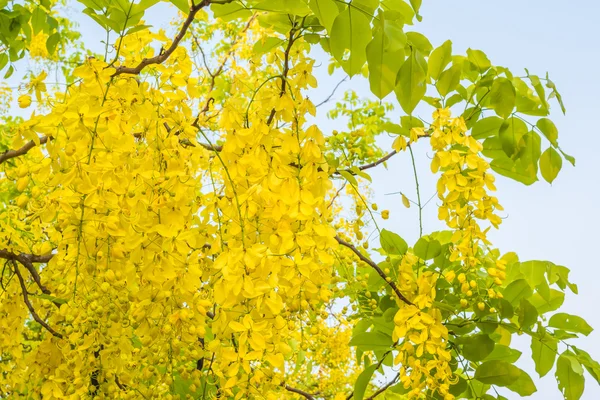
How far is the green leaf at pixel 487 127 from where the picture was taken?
167 cm

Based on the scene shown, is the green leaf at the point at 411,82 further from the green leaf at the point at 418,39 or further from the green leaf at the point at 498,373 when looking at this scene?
the green leaf at the point at 498,373

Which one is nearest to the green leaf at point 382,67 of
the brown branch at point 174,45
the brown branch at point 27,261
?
the brown branch at point 174,45

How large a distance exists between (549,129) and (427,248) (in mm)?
448

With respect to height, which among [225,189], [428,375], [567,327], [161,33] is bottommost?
[428,375]

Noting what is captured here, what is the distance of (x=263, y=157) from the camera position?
1158mm

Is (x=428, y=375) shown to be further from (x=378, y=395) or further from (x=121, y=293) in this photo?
(x=121, y=293)

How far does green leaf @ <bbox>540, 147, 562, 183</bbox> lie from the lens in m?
1.57

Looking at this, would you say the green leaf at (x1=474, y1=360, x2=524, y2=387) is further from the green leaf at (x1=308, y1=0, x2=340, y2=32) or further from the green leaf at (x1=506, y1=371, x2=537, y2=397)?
the green leaf at (x1=308, y1=0, x2=340, y2=32)

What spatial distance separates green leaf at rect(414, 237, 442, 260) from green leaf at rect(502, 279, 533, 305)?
207 millimetres

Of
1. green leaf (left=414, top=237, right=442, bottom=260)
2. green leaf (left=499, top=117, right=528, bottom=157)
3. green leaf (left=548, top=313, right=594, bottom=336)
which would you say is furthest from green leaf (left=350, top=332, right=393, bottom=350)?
green leaf (left=499, top=117, right=528, bottom=157)

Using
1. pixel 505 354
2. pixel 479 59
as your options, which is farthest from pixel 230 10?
pixel 505 354

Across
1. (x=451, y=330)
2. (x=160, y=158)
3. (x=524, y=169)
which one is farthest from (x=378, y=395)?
(x=160, y=158)

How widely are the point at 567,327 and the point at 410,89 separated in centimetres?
102

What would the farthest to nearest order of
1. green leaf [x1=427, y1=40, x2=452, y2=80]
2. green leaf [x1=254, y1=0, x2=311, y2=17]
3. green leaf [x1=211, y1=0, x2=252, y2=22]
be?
green leaf [x1=427, y1=40, x2=452, y2=80] < green leaf [x1=211, y1=0, x2=252, y2=22] < green leaf [x1=254, y1=0, x2=311, y2=17]
